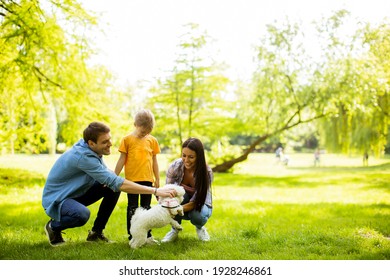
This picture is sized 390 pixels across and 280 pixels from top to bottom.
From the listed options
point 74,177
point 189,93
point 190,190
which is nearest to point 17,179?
point 74,177

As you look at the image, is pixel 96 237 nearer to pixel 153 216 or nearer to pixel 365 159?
pixel 153 216

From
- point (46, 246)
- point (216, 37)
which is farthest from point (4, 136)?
point (216, 37)

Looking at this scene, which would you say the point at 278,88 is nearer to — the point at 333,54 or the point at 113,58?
the point at 333,54

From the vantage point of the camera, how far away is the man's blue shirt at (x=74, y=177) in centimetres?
311

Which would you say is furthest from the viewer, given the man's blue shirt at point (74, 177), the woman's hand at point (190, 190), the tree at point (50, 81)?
the tree at point (50, 81)

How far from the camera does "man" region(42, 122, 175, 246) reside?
3113mm

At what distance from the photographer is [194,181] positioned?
3.61 meters

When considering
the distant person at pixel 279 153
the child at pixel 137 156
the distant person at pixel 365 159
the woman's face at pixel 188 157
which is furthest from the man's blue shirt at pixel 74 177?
the distant person at pixel 279 153

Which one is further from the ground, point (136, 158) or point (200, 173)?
point (136, 158)

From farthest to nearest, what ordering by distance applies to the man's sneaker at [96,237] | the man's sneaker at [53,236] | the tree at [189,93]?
the tree at [189,93] → the man's sneaker at [96,237] → the man's sneaker at [53,236]

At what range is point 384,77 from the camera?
400 inches

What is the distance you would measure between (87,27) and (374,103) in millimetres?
7679

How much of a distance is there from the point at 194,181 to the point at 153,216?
62cm

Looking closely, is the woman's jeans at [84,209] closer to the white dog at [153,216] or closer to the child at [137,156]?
the child at [137,156]
